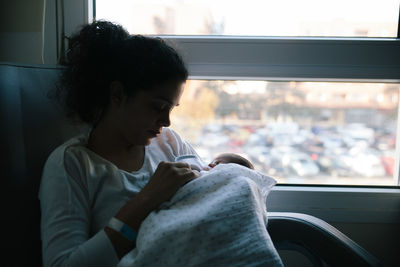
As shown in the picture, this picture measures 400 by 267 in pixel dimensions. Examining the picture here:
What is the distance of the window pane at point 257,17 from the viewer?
1358 millimetres

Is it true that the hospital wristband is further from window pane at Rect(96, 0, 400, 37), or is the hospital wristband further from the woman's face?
window pane at Rect(96, 0, 400, 37)

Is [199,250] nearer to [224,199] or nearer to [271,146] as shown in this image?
[224,199]

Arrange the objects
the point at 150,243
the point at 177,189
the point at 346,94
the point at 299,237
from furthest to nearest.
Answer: the point at 346,94, the point at 299,237, the point at 177,189, the point at 150,243

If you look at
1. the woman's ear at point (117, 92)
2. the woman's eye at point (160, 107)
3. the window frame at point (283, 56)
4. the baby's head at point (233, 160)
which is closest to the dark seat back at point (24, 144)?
the woman's ear at point (117, 92)

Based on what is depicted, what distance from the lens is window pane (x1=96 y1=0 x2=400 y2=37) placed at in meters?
1.36

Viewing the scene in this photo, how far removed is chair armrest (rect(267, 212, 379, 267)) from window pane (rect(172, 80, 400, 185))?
1.55ft

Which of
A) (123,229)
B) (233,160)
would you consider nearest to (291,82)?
(233,160)

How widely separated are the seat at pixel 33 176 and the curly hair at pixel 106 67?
0.19 ft

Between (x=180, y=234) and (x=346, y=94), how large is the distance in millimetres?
1038

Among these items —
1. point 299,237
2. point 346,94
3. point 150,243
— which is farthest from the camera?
point 346,94

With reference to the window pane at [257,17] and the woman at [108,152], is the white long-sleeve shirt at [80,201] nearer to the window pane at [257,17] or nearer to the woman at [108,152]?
the woman at [108,152]

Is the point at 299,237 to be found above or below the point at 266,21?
below

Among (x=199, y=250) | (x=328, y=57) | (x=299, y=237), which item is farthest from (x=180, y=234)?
(x=328, y=57)

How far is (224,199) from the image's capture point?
80 cm
